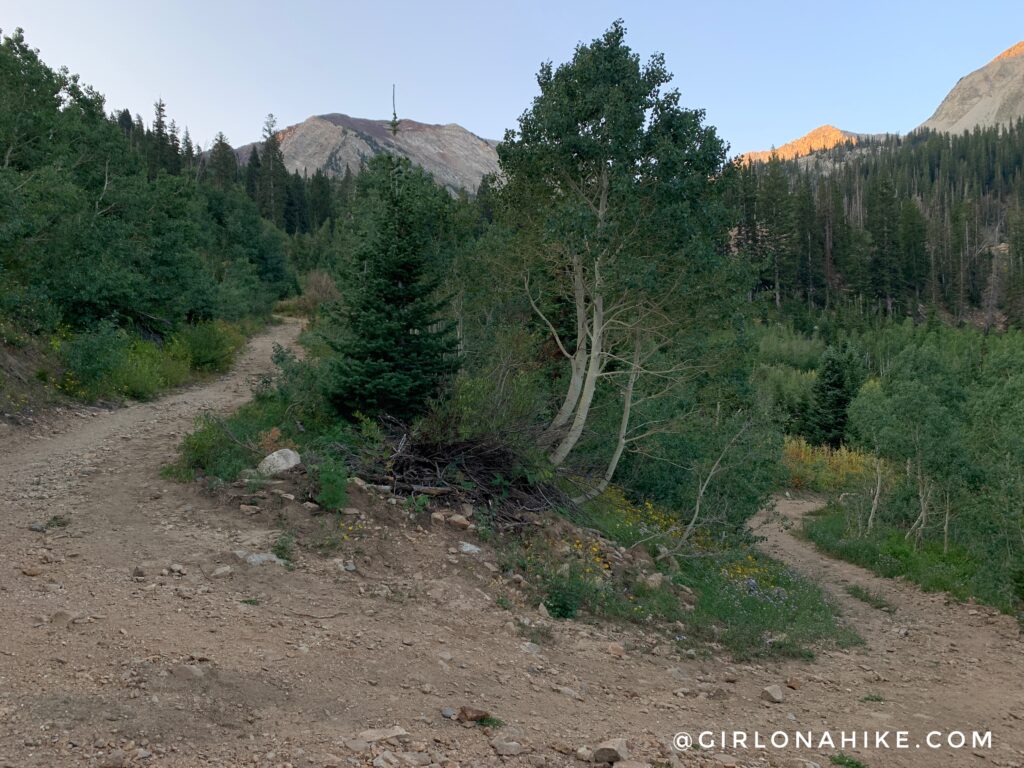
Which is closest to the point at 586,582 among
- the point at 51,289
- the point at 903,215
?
the point at 51,289

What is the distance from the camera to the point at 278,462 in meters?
8.32

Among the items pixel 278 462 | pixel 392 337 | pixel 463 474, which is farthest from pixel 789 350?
pixel 278 462

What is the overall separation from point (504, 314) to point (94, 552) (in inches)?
344

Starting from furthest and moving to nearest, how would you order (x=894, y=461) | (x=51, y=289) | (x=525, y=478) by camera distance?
(x=894, y=461) < (x=51, y=289) < (x=525, y=478)

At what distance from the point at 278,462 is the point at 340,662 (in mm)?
3839

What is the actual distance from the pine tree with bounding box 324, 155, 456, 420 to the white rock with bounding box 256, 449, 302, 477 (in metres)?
1.70

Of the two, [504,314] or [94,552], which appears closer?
[94,552]

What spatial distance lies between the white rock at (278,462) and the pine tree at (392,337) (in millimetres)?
1698

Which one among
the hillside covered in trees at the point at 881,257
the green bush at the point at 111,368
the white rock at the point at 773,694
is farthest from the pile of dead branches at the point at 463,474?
the hillside covered in trees at the point at 881,257

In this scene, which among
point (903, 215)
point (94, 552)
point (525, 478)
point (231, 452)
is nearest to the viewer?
point (94, 552)

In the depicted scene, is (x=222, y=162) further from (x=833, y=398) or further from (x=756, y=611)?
(x=756, y=611)

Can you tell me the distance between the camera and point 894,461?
51.8ft

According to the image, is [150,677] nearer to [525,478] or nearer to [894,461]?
[525,478]

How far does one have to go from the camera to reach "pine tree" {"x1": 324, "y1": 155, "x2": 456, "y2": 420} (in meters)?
9.91
